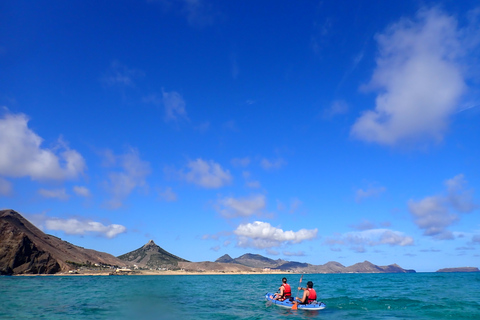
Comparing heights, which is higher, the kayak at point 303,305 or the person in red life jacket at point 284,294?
the person in red life jacket at point 284,294

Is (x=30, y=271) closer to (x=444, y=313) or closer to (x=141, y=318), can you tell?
(x=141, y=318)

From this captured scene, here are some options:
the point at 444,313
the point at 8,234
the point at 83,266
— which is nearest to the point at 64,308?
the point at 444,313

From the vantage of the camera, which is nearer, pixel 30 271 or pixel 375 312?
pixel 375 312

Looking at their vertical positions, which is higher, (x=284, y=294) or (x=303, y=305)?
(x=284, y=294)

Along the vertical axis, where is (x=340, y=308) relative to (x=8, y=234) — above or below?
below

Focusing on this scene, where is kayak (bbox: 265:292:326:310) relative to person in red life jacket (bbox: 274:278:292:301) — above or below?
below

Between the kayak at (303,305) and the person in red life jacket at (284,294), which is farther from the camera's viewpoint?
the person in red life jacket at (284,294)

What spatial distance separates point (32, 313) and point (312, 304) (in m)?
25.8

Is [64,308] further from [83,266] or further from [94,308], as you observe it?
[83,266]

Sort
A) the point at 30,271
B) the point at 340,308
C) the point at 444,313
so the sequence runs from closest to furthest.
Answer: the point at 444,313
the point at 340,308
the point at 30,271

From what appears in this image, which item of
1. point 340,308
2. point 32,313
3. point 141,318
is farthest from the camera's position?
point 340,308

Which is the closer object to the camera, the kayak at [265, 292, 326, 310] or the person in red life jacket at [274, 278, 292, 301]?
the kayak at [265, 292, 326, 310]

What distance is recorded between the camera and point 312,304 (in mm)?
31047

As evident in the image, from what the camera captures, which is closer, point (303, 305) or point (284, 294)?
point (303, 305)
